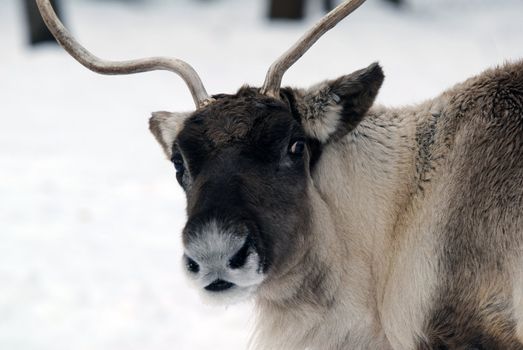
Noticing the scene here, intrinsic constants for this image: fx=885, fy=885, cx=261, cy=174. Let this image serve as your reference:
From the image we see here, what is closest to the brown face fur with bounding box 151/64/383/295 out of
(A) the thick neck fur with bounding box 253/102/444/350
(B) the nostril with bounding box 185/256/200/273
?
(B) the nostril with bounding box 185/256/200/273

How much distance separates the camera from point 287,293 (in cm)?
456

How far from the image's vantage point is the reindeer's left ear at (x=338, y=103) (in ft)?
14.7

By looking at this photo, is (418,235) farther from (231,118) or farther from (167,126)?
(167,126)

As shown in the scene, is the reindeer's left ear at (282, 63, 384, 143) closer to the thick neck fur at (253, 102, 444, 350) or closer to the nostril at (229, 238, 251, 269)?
the thick neck fur at (253, 102, 444, 350)

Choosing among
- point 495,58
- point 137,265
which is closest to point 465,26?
point 495,58

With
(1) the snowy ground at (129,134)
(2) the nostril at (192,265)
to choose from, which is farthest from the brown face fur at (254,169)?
(1) the snowy ground at (129,134)

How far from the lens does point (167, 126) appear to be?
16.2 feet

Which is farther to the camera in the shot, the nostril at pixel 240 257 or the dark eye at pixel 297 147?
the dark eye at pixel 297 147

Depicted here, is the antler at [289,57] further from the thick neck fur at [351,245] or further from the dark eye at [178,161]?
the dark eye at [178,161]

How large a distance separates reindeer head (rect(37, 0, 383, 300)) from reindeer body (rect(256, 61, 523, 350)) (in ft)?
0.54

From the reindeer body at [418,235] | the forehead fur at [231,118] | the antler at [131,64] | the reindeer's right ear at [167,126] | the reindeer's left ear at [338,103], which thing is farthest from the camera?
the reindeer's right ear at [167,126]

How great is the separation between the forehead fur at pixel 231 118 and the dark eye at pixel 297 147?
0.16 metres

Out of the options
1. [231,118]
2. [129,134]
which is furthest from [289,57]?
[129,134]

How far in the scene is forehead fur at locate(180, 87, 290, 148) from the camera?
427cm
